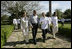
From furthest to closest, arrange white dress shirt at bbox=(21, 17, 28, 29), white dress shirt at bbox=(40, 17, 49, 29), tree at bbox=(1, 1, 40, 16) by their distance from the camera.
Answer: tree at bbox=(1, 1, 40, 16) < white dress shirt at bbox=(40, 17, 49, 29) < white dress shirt at bbox=(21, 17, 28, 29)

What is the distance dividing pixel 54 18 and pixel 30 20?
187cm

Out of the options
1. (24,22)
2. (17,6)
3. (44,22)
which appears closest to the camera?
(24,22)

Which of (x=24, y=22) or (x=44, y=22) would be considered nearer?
(x=24, y=22)

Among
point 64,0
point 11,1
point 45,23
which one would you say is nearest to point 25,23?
point 45,23

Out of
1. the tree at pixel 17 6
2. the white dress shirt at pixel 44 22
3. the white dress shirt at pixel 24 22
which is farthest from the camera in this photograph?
the tree at pixel 17 6

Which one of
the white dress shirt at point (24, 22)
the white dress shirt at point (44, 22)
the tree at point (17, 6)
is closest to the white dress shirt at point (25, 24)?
the white dress shirt at point (24, 22)

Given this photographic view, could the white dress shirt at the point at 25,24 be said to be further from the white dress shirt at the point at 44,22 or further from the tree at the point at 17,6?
the tree at the point at 17,6

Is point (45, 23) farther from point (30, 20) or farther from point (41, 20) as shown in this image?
point (30, 20)

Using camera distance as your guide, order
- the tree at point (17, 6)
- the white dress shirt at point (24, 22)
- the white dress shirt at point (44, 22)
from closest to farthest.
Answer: the white dress shirt at point (24, 22) < the white dress shirt at point (44, 22) < the tree at point (17, 6)

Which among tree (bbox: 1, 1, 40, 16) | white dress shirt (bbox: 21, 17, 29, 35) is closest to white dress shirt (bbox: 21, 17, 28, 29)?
white dress shirt (bbox: 21, 17, 29, 35)

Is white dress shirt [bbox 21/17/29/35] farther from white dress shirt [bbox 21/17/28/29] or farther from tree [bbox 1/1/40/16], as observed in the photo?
tree [bbox 1/1/40/16]

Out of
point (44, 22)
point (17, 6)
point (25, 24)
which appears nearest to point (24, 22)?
point (25, 24)

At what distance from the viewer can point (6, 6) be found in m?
28.1

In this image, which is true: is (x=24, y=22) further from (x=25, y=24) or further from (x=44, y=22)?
(x=44, y=22)
